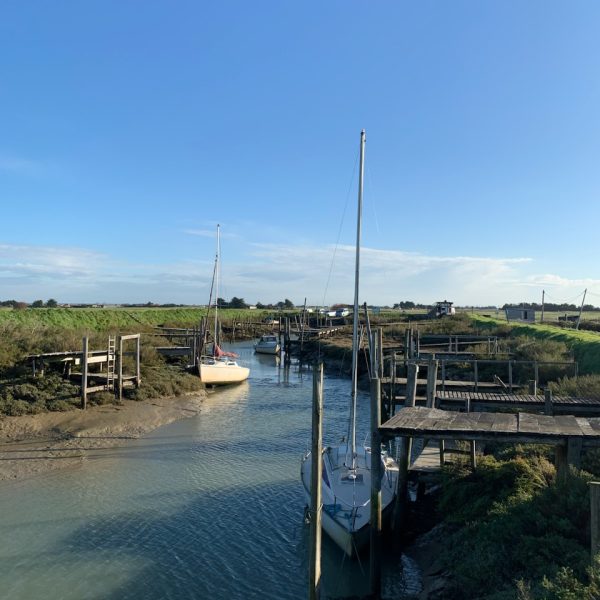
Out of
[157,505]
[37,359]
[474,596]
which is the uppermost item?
[37,359]

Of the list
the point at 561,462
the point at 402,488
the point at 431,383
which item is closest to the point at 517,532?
the point at 561,462

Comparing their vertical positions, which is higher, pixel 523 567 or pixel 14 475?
pixel 523 567

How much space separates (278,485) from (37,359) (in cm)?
1397

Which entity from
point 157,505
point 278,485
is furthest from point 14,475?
point 278,485

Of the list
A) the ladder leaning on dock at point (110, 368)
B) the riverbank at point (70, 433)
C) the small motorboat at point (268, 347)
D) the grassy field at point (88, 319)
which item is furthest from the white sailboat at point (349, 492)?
the small motorboat at point (268, 347)

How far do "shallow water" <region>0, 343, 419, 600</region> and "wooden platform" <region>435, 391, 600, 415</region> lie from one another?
4022 mm

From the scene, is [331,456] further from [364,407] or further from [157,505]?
[364,407]

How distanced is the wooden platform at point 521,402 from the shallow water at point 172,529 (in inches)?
158

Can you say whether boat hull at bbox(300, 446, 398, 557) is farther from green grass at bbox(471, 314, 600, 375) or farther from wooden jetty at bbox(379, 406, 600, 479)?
green grass at bbox(471, 314, 600, 375)

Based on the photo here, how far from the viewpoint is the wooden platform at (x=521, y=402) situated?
50.8 feet

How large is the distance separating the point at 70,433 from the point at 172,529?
9.28 meters

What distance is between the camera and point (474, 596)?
7.94m

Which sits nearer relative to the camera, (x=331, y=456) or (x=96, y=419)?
(x=331, y=456)

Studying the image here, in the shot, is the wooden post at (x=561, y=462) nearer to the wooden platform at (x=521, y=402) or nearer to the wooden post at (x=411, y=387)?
the wooden platform at (x=521, y=402)
